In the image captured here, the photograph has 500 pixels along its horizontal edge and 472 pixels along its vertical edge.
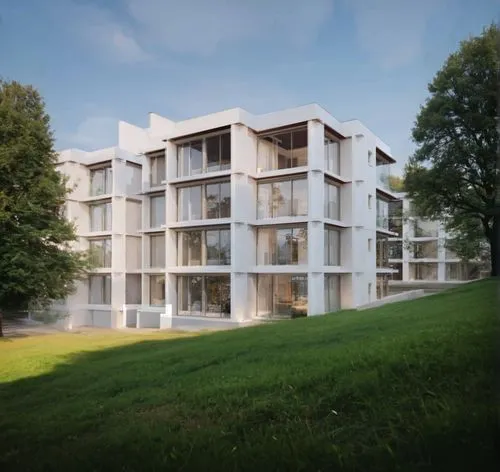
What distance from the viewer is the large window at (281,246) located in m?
15.3

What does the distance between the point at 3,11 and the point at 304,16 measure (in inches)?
96.8

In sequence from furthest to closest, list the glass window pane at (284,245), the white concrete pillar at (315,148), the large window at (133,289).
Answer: the large window at (133,289) → the glass window pane at (284,245) → the white concrete pillar at (315,148)

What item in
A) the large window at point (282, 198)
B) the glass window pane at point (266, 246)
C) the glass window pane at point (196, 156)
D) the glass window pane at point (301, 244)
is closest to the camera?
the glass window pane at point (301, 244)

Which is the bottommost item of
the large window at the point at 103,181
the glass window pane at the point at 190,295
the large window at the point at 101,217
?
the glass window pane at the point at 190,295

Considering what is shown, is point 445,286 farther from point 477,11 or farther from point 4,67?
point 4,67

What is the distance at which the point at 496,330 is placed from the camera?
1998 millimetres

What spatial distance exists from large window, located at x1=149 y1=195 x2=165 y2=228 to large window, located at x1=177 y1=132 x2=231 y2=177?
244 cm

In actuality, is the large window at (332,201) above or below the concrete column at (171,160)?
below

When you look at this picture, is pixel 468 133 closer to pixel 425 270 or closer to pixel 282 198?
pixel 425 270

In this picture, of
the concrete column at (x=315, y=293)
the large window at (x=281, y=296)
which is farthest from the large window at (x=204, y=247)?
the concrete column at (x=315, y=293)

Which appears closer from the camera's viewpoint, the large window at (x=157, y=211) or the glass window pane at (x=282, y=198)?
the glass window pane at (x=282, y=198)

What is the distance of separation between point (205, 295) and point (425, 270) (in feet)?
39.0

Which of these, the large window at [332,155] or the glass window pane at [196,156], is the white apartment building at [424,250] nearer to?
the large window at [332,155]

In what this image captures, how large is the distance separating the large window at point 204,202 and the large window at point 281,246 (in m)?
1.70
